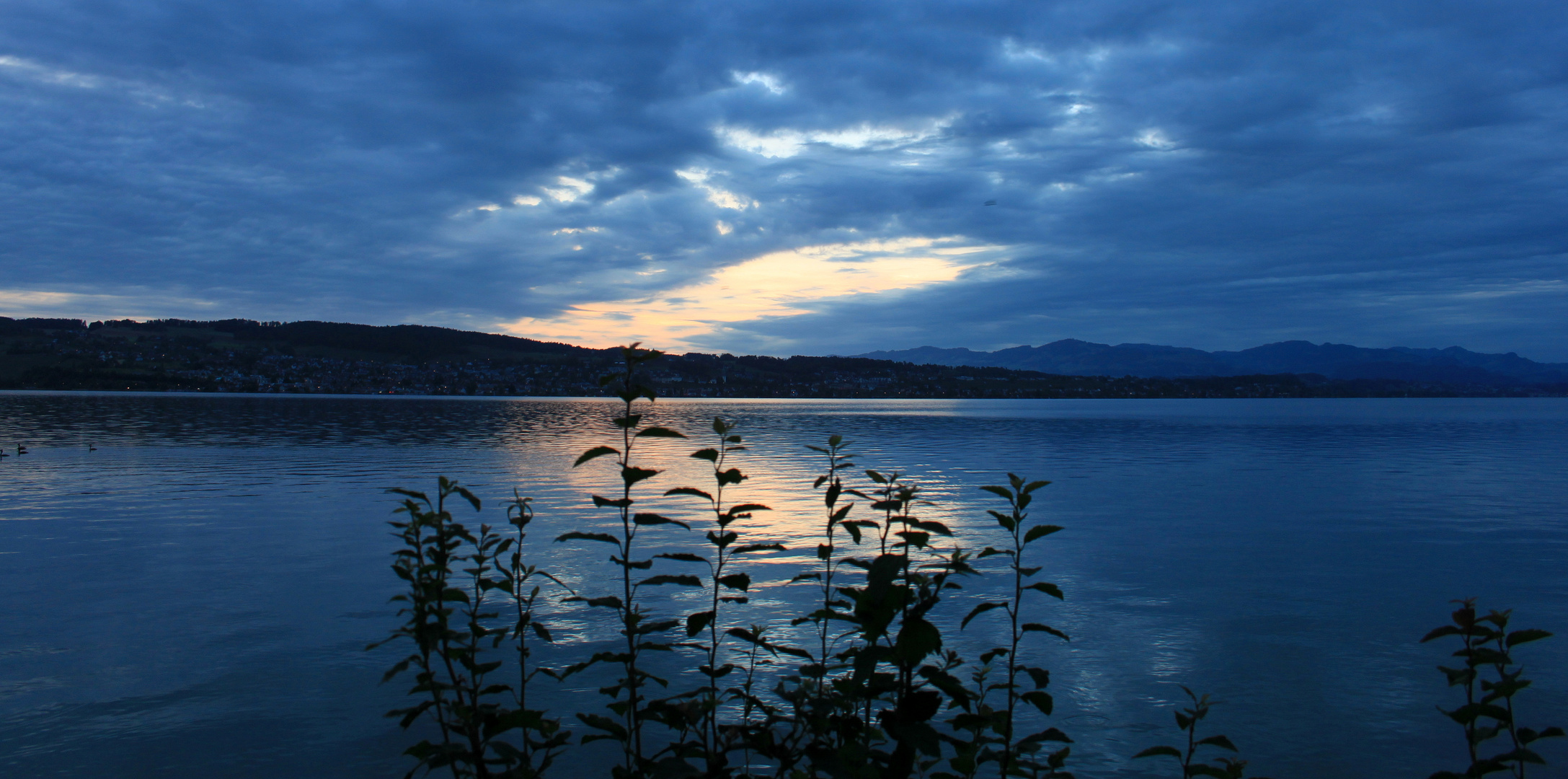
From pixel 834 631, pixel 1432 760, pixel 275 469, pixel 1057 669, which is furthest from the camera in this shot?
pixel 275 469

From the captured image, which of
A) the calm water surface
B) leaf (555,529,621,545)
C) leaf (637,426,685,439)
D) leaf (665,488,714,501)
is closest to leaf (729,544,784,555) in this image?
leaf (665,488,714,501)

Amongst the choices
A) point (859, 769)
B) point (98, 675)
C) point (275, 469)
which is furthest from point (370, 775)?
point (275, 469)

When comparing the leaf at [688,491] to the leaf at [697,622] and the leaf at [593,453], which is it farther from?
the leaf at [697,622]

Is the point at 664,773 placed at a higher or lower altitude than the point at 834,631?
higher

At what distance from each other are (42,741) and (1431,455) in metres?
50.2

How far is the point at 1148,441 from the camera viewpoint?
49.5 meters

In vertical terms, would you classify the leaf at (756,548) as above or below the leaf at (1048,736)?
above

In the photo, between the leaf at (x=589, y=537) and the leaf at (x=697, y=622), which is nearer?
the leaf at (x=589, y=537)

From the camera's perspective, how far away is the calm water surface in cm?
737

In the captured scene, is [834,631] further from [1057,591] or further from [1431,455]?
[1431,455]

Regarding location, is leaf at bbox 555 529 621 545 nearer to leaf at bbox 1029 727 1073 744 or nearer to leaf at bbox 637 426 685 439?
leaf at bbox 637 426 685 439

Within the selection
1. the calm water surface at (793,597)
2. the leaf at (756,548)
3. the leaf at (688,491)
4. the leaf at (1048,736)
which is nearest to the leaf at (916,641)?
the leaf at (756,548)

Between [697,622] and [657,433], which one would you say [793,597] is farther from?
[657,433]

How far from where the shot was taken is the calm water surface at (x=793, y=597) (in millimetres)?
7367
